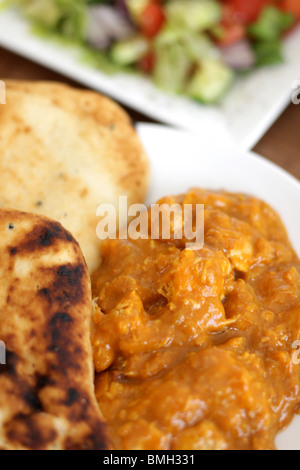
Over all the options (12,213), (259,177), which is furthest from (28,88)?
(259,177)

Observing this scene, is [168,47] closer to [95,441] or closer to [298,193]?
[298,193]

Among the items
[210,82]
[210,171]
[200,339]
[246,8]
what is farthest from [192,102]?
[200,339]

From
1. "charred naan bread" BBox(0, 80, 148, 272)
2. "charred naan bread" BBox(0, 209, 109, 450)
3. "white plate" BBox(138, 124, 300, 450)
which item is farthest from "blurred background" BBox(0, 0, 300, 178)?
"charred naan bread" BBox(0, 209, 109, 450)

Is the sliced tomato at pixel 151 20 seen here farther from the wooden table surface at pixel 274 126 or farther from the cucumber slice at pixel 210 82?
the wooden table surface at pixel 274 126

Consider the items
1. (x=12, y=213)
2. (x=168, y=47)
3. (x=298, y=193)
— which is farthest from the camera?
(x=168, y=47)

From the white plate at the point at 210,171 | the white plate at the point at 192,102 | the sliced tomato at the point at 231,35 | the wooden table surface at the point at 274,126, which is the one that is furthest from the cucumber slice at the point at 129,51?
the white plate at the point at 210,171

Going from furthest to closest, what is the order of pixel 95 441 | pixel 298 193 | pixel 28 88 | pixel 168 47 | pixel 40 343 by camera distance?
pixel 168 47, pixel 28 88, pixel 298 193, pixel 40 343, pixel 95 441
